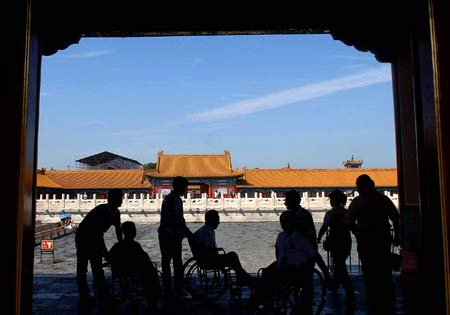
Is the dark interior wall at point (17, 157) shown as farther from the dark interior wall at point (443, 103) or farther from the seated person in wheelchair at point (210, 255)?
the seated person in wheelchair at point (210, 255)

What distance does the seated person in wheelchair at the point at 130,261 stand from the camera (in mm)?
4008

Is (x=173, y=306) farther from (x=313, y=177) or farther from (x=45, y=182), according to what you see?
(x=313, y=177)

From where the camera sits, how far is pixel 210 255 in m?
4.43

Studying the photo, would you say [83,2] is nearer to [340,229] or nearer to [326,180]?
[340,229]

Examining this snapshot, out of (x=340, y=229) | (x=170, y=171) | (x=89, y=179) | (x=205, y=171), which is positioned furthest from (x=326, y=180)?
(x=340, y=229)

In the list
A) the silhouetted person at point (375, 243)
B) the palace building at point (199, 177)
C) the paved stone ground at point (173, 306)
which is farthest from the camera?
the palace building at point (199, 177)

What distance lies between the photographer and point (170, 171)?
34438 mm

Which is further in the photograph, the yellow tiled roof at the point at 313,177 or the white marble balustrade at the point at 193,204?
the yellow tiled roof at the point at 313,177

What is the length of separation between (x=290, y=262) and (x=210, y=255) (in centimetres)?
117

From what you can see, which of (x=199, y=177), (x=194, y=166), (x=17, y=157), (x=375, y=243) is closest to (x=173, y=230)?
(x=375, y=243)

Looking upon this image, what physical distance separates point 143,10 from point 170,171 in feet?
98.9

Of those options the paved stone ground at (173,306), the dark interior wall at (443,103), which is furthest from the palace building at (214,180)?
the dark interior wall at (443,103)

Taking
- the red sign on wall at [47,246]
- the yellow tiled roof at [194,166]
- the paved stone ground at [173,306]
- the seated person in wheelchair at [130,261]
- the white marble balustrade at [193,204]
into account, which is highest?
the yellow tiled roof at [194,166]

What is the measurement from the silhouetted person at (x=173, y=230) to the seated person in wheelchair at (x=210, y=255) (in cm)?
20
